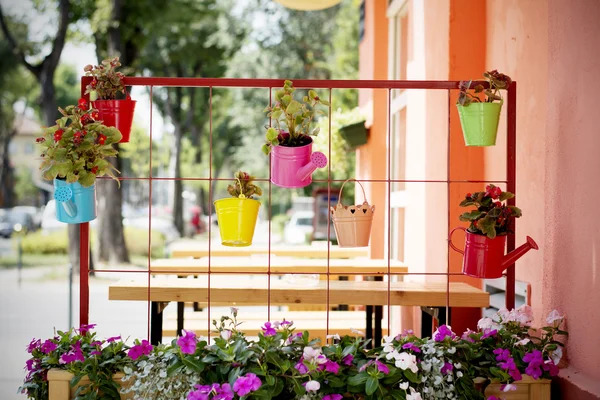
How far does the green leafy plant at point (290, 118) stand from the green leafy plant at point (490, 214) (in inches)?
28.6

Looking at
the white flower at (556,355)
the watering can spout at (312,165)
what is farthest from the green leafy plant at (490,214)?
the watering can spout at (312,165)

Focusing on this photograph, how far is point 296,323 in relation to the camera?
470 centimetres

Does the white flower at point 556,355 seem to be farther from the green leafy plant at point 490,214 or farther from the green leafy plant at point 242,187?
the green leafy plant at point 242,187

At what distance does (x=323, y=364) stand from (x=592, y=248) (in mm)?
1138

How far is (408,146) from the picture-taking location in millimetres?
5809

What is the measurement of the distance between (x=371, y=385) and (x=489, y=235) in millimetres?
825

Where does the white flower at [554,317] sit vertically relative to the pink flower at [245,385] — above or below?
above

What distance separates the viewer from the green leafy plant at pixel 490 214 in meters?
3.04

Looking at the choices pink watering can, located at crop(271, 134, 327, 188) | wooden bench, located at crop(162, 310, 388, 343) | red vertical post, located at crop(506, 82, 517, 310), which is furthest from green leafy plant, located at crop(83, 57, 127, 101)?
wooden bench, located at crop(162, 310, 388, 343)

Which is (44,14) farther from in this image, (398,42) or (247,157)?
(247,157)

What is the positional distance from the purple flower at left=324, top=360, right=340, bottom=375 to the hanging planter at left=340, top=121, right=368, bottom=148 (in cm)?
450

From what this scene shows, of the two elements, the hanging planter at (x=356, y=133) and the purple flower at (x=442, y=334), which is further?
the hanging planter at (x=356, y=133)

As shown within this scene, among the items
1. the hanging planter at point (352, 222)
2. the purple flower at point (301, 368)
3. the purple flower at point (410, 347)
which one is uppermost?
the hanging planter at point (352, 222)

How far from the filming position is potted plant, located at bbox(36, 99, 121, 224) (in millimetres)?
2920
